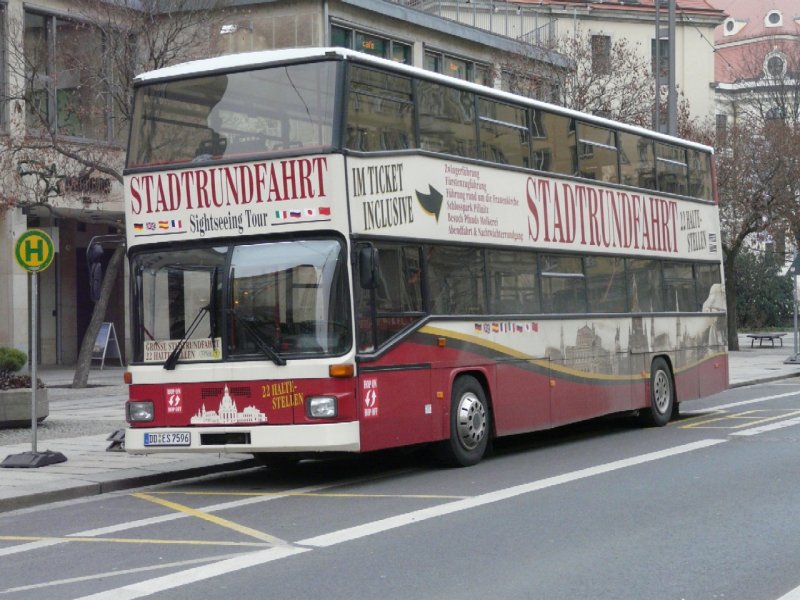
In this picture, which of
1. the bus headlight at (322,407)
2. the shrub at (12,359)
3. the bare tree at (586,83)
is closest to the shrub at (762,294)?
the bare tree at (586,83)

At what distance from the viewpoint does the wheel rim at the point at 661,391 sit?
18609 millimetres

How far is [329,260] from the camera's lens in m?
12.1

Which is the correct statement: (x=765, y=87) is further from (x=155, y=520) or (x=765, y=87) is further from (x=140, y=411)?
(x=155, y=520)

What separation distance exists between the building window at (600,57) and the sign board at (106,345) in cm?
1481

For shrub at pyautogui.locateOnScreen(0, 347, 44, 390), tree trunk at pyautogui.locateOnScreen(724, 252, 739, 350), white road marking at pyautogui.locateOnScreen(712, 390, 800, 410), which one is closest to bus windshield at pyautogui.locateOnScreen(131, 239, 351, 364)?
shrub at pyautogui.locateOnScreen(0, 347, 44, 390)

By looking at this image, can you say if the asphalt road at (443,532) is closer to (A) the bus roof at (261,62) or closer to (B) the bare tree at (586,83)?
(A) the bus roof at (261,62)

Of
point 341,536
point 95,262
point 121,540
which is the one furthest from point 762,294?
point 121,540

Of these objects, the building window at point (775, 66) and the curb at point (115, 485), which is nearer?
the curb at point (115, 485)

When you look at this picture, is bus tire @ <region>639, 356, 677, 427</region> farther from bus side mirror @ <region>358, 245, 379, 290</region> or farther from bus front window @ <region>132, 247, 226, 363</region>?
bus front window @ <region>132, 247, 226, 363</region>

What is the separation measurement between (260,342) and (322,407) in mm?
844

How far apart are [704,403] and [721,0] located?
244 feet

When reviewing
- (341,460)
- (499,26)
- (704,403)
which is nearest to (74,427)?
(341,460)

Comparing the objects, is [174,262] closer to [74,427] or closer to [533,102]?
[533,102]

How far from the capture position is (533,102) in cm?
1573
